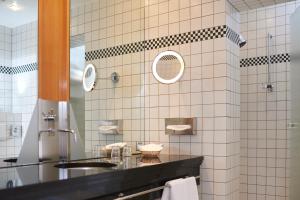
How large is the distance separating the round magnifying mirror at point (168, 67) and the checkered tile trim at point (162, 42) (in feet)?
0.33

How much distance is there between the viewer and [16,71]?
6.77 feet

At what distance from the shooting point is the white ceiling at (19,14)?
200cm

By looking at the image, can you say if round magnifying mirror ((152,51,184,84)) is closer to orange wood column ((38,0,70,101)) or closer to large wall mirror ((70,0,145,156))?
large wall mirror ((70,0,145,156))

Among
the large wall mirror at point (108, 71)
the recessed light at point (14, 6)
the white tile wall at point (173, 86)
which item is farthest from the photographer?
the white tile wall at point (173, 86)

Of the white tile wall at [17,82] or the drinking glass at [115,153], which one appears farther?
the drinking glass at [115,153]

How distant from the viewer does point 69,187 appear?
1.51 meters

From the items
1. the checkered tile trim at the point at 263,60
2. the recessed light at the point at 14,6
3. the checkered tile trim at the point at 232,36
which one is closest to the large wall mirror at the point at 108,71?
the recessed light at the point at 14,6

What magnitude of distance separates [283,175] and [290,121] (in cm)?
63

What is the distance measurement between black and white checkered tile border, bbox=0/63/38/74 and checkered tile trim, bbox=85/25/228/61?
0.54 m

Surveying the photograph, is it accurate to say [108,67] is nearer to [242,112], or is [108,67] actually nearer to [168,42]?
[168,42]

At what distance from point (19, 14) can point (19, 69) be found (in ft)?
1.15

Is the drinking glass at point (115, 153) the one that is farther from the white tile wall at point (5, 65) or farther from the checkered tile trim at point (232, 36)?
the checkered tile trim at point (232, 36)

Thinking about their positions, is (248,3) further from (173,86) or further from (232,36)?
(173,86)

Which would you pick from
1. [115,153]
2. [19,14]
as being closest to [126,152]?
[115,153]
